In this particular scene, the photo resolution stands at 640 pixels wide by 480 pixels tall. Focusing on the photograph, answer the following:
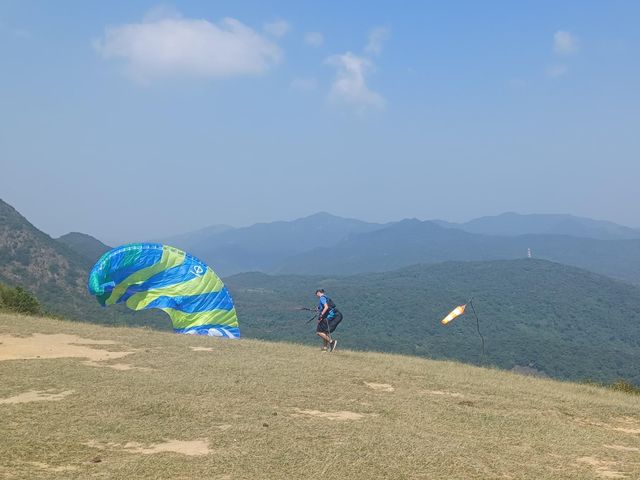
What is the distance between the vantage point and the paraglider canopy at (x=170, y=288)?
24406 millimetres

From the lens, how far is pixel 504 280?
6678 inches

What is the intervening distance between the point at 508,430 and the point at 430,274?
590 feet

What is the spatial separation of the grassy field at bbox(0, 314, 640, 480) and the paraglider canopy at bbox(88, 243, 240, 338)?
622 cm

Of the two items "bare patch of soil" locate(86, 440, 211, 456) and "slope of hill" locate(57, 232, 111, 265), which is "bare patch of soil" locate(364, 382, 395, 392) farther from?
"slope of hill" locate(57, 232, 111, 265)

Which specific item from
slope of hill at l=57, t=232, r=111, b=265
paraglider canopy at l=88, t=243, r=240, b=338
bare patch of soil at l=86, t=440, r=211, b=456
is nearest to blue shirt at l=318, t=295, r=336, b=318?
paraglider canopy at l=88, t=243, r=240, b=338

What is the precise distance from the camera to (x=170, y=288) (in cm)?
2498

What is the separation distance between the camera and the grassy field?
28.5ft

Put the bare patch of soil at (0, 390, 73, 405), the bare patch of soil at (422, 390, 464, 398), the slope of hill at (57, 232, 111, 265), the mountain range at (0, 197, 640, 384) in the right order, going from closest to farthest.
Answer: the bare patch of soil at (0, 390, 73, 405)
the bare patch of soil at (422, 390, 464, 398)
the mountain range at (0, 197, 640, 384)
the slope of hill at (57, 232, 111, 265)

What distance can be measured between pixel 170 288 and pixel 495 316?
120364 millimetres

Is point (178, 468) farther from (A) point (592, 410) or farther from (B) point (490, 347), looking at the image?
(B) point (490, 347)

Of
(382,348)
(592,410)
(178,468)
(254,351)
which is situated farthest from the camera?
(382,348)

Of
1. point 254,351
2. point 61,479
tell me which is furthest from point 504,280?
point 61,479

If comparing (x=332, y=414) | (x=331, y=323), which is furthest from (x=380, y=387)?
(x=331, y=323)

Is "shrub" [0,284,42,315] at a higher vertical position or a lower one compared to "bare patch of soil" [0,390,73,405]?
higher
